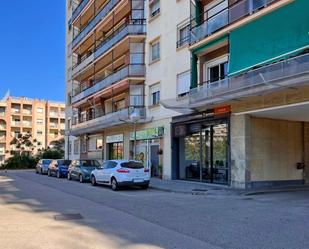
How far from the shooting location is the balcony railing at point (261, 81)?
15812mm

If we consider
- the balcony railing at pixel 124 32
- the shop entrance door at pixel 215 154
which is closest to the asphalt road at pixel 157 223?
the shop entrance door at pixel 215 154

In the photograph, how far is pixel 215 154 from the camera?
892 inches

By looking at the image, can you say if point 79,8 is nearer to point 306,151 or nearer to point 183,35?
point 183,35

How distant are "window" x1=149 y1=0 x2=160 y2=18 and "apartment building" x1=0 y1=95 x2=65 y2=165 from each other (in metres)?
68.8

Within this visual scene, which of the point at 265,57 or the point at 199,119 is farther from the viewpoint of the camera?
the point at 199,119

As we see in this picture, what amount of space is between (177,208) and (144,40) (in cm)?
2016

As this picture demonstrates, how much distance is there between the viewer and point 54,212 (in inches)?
498

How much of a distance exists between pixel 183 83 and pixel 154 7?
790 cm

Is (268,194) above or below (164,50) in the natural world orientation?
below

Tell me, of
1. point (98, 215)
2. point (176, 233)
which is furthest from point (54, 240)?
point (98, 215)

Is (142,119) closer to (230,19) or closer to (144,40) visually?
(144,40)

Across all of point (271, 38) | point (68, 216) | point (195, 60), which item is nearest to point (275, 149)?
point (271, 38)

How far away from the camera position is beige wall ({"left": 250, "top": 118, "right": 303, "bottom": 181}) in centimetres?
2038

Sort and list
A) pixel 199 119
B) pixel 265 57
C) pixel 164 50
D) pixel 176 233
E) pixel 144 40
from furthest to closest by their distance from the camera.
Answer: pixel 144 40 < pixel 164 50 < pixel 199 119 < pixel 265 57 < pixel 176 233
